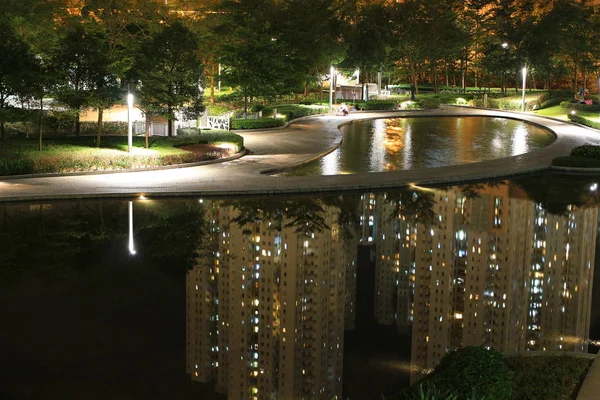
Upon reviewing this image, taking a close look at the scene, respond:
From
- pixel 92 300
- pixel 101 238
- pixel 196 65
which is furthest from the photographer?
pixel 196 65

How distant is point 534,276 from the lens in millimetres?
18422

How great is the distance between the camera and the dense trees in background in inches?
1323

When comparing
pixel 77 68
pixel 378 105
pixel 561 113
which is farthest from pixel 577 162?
pixel 378 105

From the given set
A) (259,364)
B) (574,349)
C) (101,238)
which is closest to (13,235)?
(101,238)

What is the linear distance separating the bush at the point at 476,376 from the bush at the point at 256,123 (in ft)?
119

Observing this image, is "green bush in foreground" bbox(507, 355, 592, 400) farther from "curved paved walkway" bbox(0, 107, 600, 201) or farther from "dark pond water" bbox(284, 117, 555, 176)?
"dark pond water" bbox(284, 117, 555, 176)

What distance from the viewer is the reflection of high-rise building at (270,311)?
13.5m

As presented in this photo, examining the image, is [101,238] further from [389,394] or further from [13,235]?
[389,394]

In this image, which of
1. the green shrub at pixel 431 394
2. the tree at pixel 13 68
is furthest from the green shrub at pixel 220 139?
the green shrub at pixel 431 394

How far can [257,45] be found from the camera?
2046 inches

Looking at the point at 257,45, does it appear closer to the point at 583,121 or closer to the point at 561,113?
the point at 583,121

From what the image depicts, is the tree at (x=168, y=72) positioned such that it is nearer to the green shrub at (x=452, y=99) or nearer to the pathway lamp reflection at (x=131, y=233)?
the pathway lamp reflection at (x=131, y=233)

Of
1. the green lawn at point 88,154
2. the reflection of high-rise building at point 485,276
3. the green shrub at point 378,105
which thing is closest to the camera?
the reflection of high-rise building at point 485,276

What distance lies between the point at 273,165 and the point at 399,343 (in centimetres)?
1917
